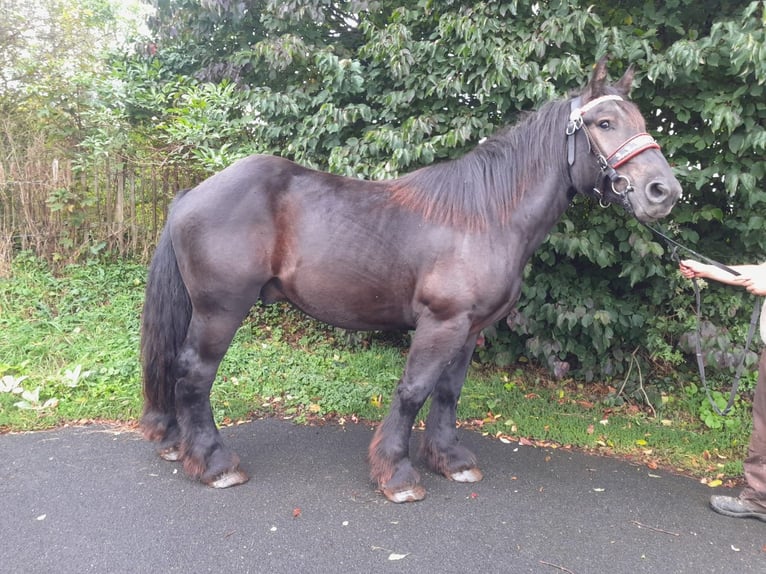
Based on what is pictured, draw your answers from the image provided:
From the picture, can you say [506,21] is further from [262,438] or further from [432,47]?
[262,438]

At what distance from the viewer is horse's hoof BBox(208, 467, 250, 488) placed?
9.12 feet

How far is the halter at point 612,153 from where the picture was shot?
2.29 meters

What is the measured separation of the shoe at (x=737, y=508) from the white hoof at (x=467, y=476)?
4.20ft

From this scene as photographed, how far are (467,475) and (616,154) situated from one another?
1.99 metres

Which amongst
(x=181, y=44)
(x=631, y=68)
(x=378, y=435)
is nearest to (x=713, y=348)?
(x=631, y=68)

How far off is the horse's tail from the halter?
2.40 m

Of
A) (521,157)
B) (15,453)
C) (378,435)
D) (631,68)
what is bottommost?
(15,453)

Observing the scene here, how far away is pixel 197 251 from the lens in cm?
269

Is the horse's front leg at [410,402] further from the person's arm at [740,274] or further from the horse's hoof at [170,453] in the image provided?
the horse's hoof at [170,453]

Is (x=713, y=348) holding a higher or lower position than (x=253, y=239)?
lower

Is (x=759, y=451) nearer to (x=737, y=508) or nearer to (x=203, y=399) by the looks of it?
(x=737, y=508)

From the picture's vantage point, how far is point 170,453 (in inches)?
121

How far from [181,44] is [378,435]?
5298 millimetres

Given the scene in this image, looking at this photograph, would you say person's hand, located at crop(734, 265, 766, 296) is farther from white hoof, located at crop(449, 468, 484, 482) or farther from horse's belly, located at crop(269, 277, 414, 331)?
white hoof, located at crop(449, 468, 484, 482)
